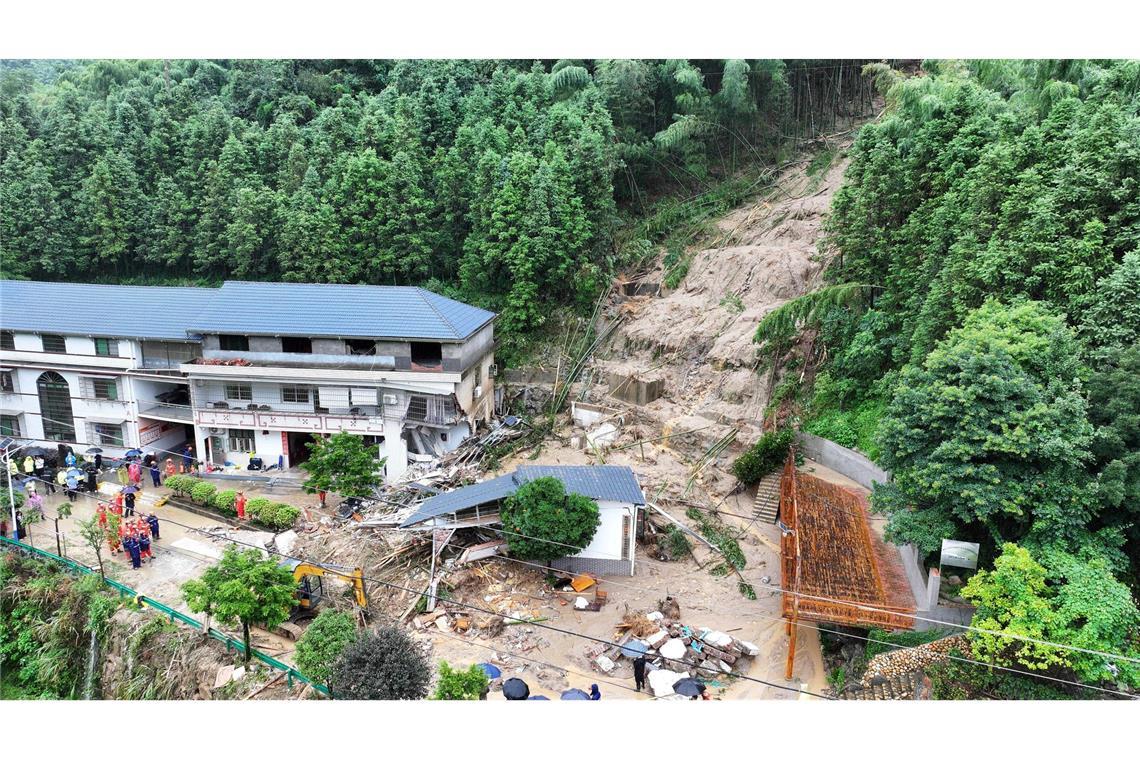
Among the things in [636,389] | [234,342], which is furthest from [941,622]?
[234,342]

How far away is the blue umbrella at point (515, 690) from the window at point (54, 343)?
17.0 meters

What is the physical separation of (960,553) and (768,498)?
6794mm

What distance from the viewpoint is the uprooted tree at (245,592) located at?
12516mm

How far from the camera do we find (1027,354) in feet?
40.7

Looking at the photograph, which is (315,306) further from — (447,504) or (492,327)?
(447,504)

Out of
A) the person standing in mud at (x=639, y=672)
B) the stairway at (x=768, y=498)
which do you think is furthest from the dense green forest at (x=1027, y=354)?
the person standing in mud at (x=639, y=672)

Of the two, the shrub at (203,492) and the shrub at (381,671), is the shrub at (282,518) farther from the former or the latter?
the shrub at (381,671)

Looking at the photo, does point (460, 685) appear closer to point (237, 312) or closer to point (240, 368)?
point (240, 368)

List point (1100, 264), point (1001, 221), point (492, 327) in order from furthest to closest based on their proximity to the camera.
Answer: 1. point (492, 327)
2. point (1001, 221)
3. point (1100, 264)

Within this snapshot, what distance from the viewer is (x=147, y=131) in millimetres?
28219

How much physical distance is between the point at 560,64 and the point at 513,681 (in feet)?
79.1

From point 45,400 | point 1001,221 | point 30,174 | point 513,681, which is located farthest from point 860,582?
point 30,174

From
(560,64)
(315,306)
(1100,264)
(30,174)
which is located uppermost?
(560,64)

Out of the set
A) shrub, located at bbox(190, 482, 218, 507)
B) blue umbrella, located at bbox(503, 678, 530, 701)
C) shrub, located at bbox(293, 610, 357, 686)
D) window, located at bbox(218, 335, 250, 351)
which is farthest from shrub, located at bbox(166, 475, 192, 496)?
blue umbrella, located at bbox(503, 678, 530, 701)
